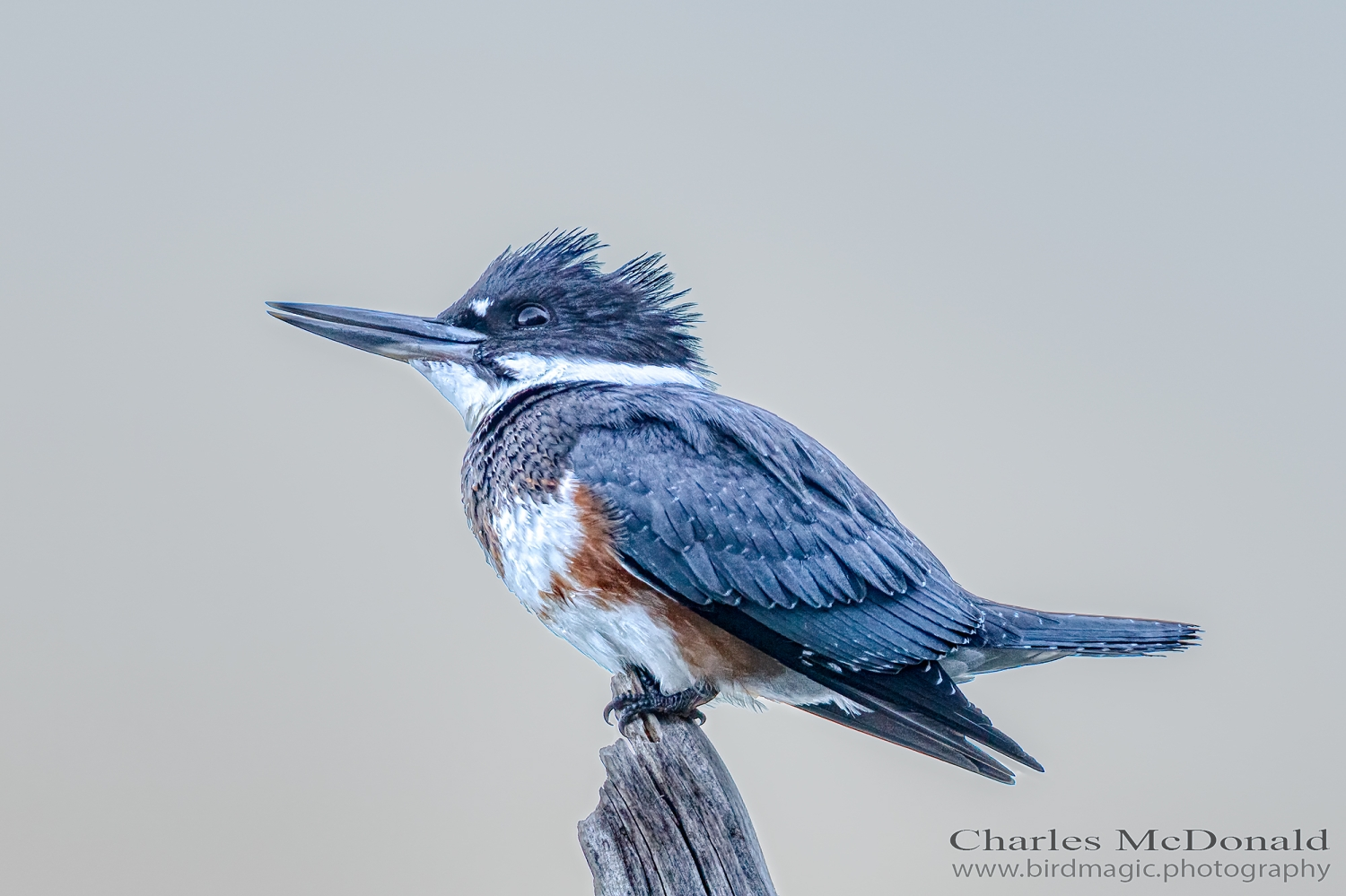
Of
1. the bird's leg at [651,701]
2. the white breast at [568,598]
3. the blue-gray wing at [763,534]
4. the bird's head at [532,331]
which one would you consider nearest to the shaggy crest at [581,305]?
the bird's head at [532,331]

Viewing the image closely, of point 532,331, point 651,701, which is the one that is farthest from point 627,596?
→ point 532,331

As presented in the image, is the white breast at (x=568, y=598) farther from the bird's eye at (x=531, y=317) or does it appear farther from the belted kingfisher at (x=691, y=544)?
the bird's eye at (x=531, y=317)

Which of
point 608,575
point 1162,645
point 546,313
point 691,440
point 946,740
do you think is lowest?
point 946,740

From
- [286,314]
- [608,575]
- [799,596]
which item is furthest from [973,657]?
[286,314]

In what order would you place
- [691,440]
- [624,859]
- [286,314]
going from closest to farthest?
[624,859], [691,440], [286,314]

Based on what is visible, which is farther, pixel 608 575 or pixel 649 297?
pixel 649 297

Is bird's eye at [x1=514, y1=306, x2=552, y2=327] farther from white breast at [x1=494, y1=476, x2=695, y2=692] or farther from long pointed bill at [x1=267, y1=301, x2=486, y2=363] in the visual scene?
white breast at [x1=494, y1=476, x2=695, y2=692]

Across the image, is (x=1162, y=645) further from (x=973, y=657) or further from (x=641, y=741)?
(x=641, y=741)
